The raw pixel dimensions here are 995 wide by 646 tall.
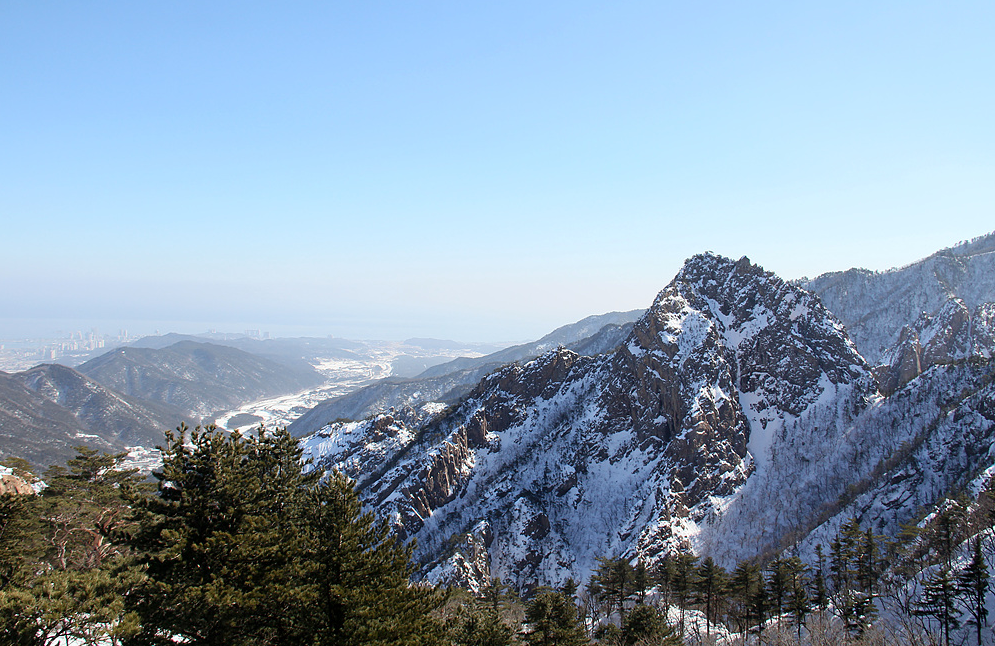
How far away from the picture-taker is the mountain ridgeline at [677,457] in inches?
5442

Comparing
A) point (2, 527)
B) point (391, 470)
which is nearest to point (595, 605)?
point (391, 470)

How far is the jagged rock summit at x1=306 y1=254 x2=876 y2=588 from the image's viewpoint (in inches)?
5861

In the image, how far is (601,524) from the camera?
515 ft

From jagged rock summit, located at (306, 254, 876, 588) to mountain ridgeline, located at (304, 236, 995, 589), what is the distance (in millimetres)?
508

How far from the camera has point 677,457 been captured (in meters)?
164

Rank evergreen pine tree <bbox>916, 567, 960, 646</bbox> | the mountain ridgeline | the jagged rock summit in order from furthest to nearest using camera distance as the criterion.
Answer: the jagged rock summit → the mountain ridgeline → evergreen pine tree <bbox>916, 567, 960, 646</bbox>

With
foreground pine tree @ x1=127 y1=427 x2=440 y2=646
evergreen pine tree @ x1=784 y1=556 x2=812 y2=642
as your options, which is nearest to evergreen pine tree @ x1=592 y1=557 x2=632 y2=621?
evergreen pine tree @ x1=784 y1=556 x2=812 y2=642

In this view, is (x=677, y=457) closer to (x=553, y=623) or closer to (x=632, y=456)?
(x=632, y=456)

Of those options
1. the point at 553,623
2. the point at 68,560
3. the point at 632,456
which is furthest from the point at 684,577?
the point at 632,456

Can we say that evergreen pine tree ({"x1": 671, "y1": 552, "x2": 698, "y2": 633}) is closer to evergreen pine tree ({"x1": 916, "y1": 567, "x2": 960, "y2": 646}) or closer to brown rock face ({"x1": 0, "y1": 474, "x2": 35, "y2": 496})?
evergreen pine tree ({"x1": 916, "y1": 567, "x2": 960, "y2": 646})

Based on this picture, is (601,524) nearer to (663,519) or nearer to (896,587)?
(663,519)

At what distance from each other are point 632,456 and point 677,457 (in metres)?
14.5

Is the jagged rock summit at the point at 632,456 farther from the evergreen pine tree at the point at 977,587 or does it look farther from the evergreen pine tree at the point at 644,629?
the evergreen pine tree at the point at 977,587

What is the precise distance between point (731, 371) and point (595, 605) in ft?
384
